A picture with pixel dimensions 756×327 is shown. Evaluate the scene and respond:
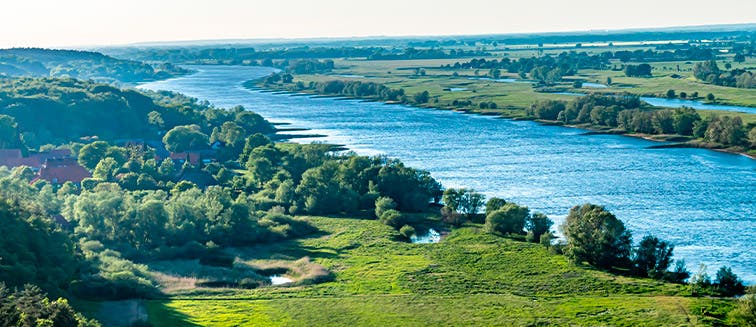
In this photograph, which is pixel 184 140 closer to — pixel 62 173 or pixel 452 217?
pixel 62 173

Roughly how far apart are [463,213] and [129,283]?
83.9ft

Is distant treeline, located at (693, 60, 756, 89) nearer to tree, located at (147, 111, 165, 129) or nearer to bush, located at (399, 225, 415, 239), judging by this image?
tree, located at (147, 111, 165, 129)

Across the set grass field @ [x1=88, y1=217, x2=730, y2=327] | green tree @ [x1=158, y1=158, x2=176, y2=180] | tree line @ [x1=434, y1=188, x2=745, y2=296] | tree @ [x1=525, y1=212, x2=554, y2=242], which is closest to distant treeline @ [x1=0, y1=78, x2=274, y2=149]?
green tree @ [x1=158, y1=158, x2=176, y2=180]

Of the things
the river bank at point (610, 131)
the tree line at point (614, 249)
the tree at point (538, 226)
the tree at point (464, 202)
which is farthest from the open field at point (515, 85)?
the tree line at point (614, 249)

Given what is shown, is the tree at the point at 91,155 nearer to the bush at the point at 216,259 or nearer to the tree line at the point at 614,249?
the bush at the point at 216,259

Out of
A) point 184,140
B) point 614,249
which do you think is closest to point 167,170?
point 184,140

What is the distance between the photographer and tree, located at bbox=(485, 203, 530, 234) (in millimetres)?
52688

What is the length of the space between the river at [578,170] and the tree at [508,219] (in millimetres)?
5472

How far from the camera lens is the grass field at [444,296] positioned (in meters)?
37.2

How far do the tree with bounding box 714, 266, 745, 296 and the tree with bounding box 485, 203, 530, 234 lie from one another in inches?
574

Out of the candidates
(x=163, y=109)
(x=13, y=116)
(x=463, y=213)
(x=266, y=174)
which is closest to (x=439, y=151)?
(x=266, y=174)

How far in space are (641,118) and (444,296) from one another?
66057 mm

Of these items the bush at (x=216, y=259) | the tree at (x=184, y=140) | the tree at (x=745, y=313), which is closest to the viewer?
the tree at (x=745, y=313)

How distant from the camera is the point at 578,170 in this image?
7438 centimetres
